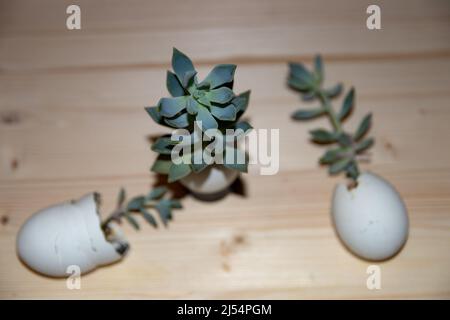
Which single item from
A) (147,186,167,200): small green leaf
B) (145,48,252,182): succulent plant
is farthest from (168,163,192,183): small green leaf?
(147,186,167,200): small green leaf

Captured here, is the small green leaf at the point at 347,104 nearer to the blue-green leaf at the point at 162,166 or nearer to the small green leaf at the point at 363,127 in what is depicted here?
the small green leaf at the point at 363,127

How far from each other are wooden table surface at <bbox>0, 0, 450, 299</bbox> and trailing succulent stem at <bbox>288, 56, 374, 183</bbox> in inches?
0.8

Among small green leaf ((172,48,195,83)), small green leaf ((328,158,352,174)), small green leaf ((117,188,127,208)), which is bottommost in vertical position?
small green leaf ((117,188,127,208))

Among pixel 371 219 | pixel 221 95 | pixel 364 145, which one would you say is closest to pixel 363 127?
pixel 364 145

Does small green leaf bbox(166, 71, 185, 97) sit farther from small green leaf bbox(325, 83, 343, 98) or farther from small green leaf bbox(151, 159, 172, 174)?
small green leaf bbox(325, 83, 343, 98)

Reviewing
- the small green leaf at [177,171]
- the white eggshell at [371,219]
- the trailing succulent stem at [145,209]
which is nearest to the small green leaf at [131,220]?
the trailing succulent stem at [145,209]

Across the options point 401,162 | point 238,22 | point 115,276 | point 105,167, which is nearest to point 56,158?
point 105,167

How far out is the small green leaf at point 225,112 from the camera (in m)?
0.45

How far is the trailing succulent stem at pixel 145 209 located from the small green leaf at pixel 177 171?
0.10 m

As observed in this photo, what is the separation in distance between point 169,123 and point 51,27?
0.36 metres

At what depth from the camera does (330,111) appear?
629 mm

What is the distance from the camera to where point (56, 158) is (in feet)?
2.08

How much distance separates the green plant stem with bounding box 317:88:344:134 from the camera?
621 millimetres

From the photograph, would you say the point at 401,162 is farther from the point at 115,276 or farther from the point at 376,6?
the point at 115,276
